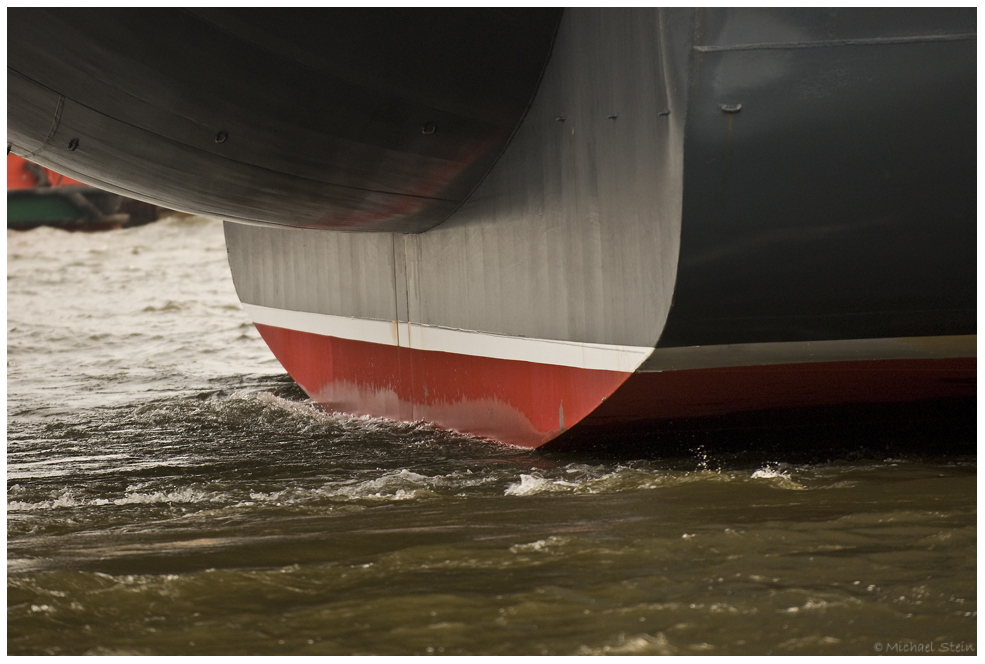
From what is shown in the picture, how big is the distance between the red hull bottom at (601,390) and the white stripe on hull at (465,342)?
2.4 inches

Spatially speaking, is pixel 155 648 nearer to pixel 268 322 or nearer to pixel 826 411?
pixel 826 411

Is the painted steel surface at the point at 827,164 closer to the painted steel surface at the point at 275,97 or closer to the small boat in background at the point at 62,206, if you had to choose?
the painted steel surface at the point at 275,97

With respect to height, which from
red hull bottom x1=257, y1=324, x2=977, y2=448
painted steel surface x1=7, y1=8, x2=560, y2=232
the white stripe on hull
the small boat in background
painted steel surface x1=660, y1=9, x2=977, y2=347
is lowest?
red hull bottom x1=257, y1=324, x2=977, y2=448

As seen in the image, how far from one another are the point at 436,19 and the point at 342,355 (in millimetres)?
4311

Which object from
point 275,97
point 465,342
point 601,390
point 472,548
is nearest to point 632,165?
point 601,390

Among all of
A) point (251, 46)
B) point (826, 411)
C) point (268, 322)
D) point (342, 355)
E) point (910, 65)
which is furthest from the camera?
point (268, 322)

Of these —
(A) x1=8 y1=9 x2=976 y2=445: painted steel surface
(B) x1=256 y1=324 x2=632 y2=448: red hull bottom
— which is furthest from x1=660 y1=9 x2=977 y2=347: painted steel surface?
(B) x1=256 y1=324 x2=632 y2=448: red hull bottom

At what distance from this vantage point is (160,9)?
4.34 m

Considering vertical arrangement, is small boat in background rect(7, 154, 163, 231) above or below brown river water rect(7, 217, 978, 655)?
above

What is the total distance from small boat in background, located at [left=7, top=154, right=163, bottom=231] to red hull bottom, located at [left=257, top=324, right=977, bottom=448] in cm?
2343

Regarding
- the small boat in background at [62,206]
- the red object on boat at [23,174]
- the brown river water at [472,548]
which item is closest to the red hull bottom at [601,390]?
the brown river water at [472,548]

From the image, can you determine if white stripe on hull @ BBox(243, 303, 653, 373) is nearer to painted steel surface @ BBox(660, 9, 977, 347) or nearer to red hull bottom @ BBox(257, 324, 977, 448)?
red hull bottom @ BBox(257, 324, 977, 448)

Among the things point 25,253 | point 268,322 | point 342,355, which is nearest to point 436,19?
point 342,355

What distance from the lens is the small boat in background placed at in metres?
28.0
